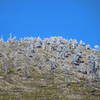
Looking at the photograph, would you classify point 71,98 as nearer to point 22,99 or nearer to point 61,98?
point 61,98

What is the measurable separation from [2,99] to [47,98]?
942 inches

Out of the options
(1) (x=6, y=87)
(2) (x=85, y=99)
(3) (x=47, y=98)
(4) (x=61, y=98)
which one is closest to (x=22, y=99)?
(3) (x=47, y=98)

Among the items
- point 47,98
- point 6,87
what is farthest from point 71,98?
point 6,87

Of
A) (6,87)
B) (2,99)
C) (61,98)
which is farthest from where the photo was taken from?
(6,87)

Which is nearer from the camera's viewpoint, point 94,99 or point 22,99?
point 22,99

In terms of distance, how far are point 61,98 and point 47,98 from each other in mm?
9190

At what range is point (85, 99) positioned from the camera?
142375 millimetres

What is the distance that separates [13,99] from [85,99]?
4083cm

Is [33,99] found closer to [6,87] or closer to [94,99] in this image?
[94,99]

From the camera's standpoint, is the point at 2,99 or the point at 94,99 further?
the point at 94,99

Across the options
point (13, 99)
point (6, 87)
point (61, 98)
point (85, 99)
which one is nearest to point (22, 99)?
point (13, 99)

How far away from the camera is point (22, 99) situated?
427 ft

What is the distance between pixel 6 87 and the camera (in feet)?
637

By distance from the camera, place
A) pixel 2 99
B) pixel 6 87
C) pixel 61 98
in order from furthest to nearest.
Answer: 1. pixel 6 87
2. pixel 61 98
3. pixel 2 99
